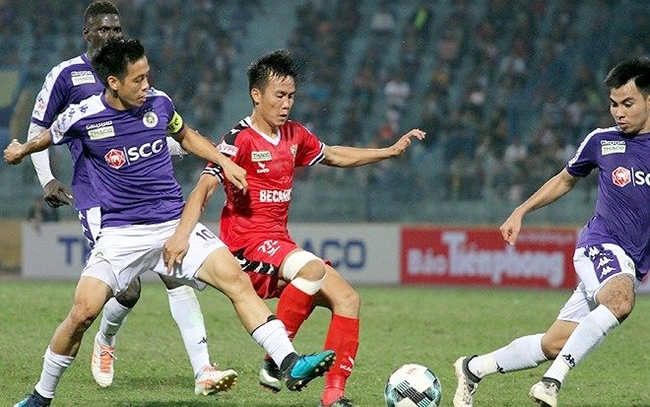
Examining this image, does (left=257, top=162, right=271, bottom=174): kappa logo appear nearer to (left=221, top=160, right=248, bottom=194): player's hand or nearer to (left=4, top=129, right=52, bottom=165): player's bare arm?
(left=221, top=160, right=248, bottom=194): player's hand

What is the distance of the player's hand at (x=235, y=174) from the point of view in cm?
661

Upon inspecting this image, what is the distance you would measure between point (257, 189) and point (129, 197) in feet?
2.77

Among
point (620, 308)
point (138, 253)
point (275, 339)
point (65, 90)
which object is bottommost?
point (275, 339)

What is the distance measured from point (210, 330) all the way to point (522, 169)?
29.0ft

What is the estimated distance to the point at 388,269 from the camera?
60.3 ft

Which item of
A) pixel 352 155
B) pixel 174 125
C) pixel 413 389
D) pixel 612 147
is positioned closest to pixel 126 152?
pixel 174 125

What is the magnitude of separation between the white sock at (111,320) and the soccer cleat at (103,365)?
0.05 meters

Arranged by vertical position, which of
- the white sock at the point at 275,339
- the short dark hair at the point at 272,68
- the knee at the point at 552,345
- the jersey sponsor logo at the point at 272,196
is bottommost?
the knee at the point at 552,345

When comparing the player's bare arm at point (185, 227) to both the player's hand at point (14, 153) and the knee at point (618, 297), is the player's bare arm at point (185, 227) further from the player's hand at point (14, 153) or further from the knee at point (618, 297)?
the knee at point (618, 297)

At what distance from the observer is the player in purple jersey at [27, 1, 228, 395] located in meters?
7.62

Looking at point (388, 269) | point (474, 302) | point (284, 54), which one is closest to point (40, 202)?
point (388, 269)

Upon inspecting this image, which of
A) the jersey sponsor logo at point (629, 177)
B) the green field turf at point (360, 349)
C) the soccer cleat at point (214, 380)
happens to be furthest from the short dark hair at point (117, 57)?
the jersey sponsor logo at point (629, 177)

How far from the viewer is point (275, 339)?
6336mm

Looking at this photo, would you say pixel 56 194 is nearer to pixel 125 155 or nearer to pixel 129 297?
pixel 129 297
